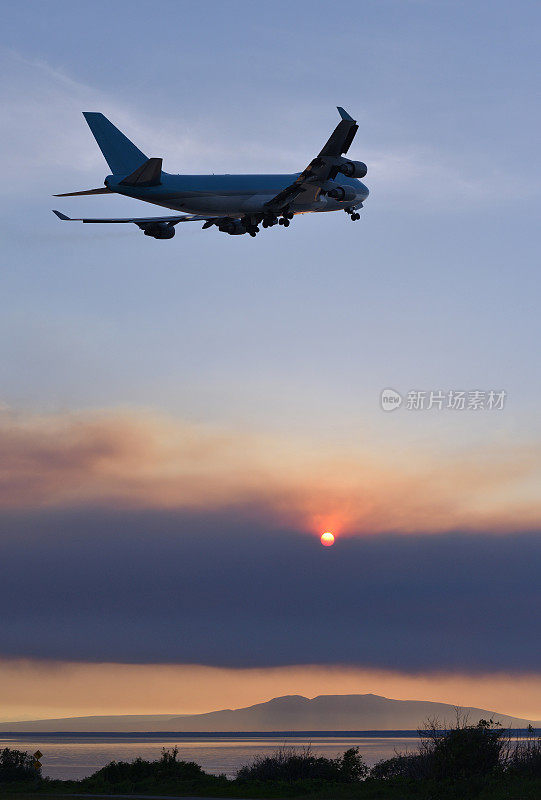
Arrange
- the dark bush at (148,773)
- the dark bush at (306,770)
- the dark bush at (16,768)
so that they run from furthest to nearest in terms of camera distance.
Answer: the dark bush at (16,768) → the dark bush at (148,773) → the dark bush at (306,770)

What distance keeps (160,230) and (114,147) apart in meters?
8.53

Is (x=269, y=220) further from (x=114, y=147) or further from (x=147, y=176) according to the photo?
(x=114, y=147)

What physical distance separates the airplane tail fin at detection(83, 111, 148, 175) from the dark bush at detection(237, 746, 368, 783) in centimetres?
4923

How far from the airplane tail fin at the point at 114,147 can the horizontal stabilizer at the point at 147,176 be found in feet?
30.7

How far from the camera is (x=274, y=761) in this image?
73312 millimetres

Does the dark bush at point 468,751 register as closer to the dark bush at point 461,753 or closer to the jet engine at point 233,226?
the dark bush at point 461,753

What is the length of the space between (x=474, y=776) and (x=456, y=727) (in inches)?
154

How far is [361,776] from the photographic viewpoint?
69938 millimetres

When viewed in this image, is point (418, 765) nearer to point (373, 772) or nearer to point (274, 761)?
point (373, 772)

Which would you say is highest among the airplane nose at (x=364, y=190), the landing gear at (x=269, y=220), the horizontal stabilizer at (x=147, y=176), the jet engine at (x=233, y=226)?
the airplane nose at (x=364, y=190)

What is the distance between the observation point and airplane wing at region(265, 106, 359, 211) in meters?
74.7

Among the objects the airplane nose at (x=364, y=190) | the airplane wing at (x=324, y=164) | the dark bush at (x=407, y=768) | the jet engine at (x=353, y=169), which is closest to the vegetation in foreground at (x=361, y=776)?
the dark bush at (x=407, y=768)

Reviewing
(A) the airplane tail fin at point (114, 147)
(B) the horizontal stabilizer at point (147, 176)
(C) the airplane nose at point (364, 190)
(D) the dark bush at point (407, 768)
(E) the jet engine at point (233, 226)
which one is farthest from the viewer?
(C) the airplane nose at point (364, 190)

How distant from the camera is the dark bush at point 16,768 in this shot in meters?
79.9
